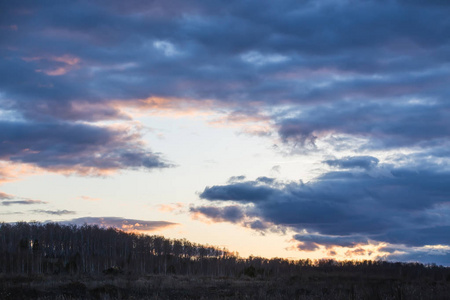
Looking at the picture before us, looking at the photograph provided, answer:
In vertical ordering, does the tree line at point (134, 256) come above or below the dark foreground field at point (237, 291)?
below

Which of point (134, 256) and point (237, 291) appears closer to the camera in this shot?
point (237, 291)

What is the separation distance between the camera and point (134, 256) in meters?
152

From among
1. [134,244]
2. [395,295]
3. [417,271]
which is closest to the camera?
[395,295]

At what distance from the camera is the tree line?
126562 millimetres

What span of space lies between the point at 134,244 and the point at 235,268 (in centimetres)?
4210

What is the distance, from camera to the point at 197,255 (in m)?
183

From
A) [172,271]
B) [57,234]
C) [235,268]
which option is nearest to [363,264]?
[235,268]

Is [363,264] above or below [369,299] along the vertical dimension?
below

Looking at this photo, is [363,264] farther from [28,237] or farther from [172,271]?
[28,237]

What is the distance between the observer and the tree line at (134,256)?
127 metres

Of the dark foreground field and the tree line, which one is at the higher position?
the dark foreground field

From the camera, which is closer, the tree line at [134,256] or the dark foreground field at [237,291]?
the dark foreground field at [237,291]

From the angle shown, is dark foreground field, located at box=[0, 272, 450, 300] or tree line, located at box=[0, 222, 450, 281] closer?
dark foreground field, located at box=[0, 272, 450, 300]

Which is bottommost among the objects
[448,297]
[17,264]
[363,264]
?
[363,264]
